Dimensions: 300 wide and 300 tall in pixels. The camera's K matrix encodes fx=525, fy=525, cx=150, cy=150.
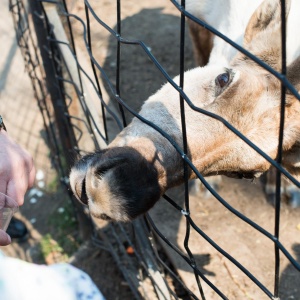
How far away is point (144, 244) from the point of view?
9.78 ft

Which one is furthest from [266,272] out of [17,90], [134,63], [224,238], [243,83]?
[17,90]

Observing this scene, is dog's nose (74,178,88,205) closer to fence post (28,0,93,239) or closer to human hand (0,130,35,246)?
human hand (0,130,35,246)

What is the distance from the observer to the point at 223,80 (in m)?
2.49

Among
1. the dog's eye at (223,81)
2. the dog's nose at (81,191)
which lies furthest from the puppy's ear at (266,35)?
the dog's nose at (81,191)

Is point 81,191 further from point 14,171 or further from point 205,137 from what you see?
point 205,137

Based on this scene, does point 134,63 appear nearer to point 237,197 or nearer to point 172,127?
point 237,197

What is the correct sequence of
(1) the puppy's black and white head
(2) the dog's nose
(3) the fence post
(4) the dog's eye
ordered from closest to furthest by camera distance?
1. (1) the puppy's black and white head
2. (2) the dog's nose
3. (4) the dog's eye
4. (3) the fence post

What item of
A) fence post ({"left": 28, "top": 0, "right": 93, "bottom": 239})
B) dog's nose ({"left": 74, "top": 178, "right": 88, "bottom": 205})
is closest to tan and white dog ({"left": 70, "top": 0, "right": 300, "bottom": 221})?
dog's nose ({"left": 74, "top": 178, "right": 88, "bottom": 205})

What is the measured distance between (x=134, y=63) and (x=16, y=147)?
3.28 metres

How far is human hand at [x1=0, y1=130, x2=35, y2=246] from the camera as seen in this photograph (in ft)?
6.48

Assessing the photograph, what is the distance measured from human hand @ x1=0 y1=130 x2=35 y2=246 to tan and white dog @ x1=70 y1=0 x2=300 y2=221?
7.1 inches

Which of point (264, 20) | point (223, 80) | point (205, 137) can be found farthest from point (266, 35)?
point (205, 137)

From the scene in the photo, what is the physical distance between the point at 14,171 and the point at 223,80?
1077 millimetres

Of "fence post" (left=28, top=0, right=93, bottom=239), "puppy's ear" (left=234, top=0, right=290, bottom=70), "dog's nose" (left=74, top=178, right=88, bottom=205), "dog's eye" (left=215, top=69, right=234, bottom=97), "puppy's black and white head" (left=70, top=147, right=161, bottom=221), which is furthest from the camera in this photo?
"fence post" (left=28, top=0, right=93, bottom=239)
